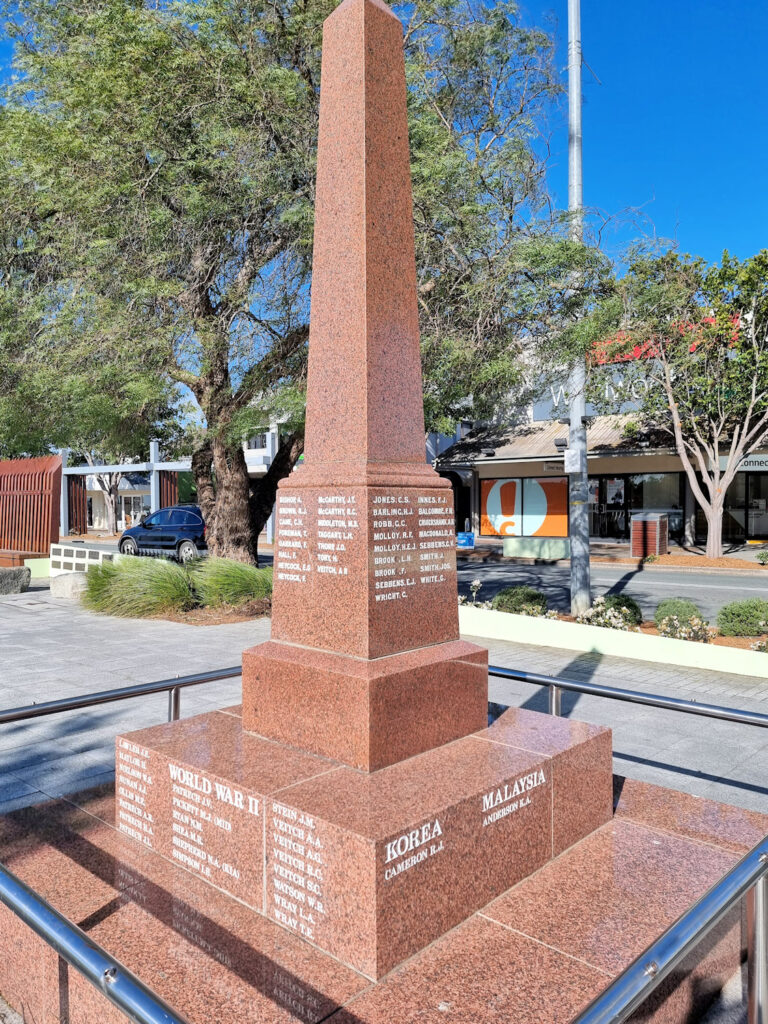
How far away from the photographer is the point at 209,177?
36.6 feet

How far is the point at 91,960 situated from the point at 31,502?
19.2 m

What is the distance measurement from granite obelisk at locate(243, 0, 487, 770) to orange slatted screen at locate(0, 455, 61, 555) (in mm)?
16435

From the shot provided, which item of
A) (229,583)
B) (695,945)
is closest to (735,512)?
A: (229,583)

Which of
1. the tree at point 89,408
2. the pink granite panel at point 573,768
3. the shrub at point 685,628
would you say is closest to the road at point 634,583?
the shrub at point 685,628

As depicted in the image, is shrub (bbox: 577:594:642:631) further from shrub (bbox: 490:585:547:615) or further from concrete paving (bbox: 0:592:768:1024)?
concrete paving (bbox: 0:592:768:1024)

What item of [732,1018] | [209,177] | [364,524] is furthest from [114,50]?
[732,1018]

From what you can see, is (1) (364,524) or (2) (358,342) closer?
(1) (364,524)

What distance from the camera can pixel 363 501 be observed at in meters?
3.63

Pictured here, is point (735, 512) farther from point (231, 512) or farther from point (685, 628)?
point (231, 512)

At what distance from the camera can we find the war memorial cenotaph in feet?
8.71

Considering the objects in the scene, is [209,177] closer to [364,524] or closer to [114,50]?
[114,50]

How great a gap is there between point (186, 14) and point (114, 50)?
1.12 m

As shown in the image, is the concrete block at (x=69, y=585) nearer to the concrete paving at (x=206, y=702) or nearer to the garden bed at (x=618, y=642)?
the concrete paving at (x=206, y=702)

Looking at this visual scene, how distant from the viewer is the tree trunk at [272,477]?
42.4 ft
